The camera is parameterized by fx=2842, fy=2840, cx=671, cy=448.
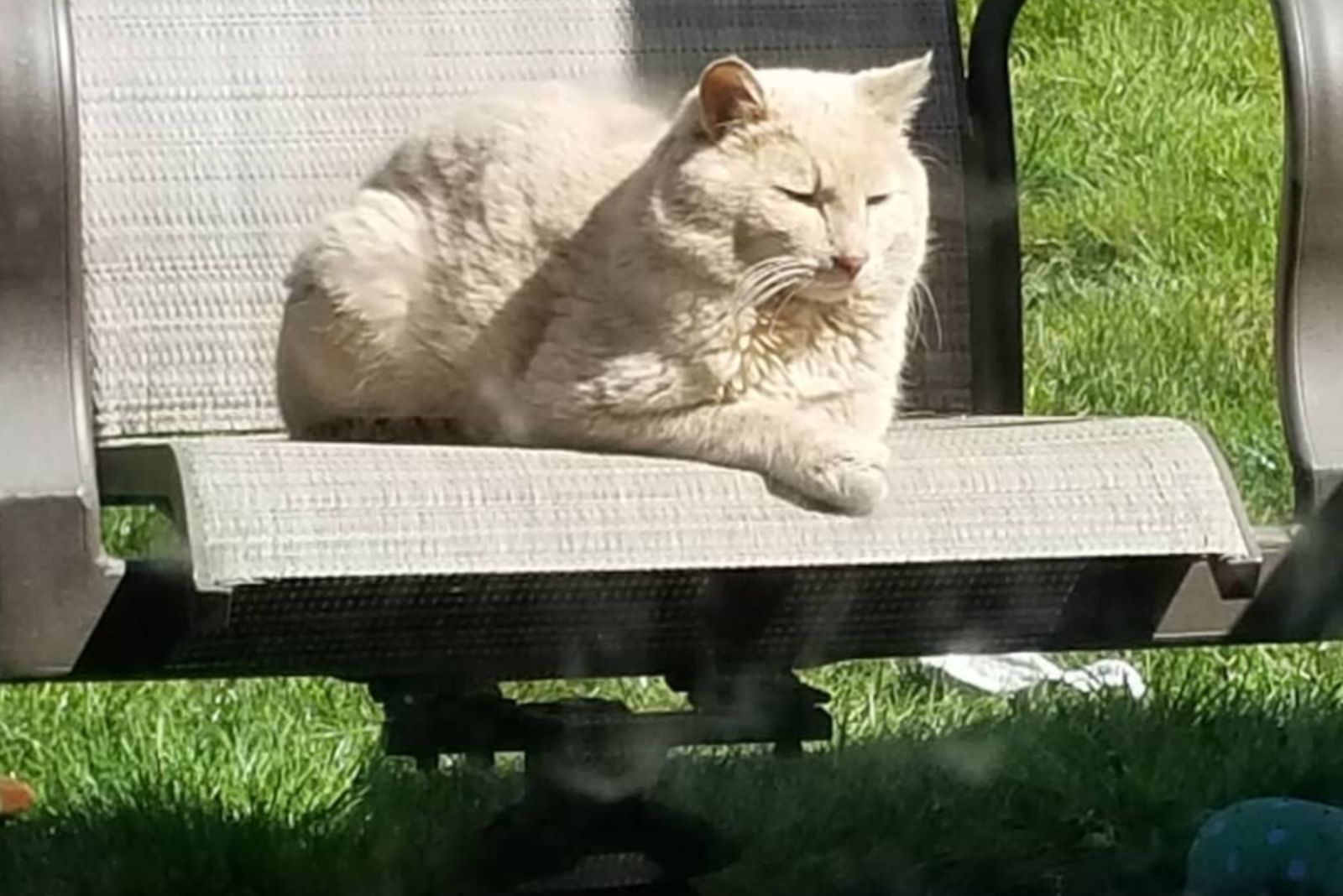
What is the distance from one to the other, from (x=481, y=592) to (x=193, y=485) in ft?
0.63

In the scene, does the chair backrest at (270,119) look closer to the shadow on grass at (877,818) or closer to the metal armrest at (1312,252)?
the shadow on grass at (877,818)

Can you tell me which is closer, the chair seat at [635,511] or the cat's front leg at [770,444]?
the chair seat at [635,511]

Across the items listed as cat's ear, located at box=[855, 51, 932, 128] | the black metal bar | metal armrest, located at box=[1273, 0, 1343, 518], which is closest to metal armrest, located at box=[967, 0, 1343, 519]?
metal armrest, located at box=[1273, 0, 1343, 518]

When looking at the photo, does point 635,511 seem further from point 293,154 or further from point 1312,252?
point 293,154

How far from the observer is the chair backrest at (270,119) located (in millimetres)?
2549

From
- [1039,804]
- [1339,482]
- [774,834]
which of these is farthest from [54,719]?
[1339,482]

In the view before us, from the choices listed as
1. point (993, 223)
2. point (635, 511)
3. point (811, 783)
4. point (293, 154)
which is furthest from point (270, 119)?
point (635, 511)

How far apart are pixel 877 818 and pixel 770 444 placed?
778mm

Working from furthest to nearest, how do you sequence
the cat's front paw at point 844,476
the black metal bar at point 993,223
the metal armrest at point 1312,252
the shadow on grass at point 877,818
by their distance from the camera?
the black metal bar at point 993,223 < the shadow on grass at point 877,818 < the metal armrest at point 1312,252 < the cat's front paw at point 844,476

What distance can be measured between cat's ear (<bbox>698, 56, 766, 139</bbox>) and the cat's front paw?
0.86 ft

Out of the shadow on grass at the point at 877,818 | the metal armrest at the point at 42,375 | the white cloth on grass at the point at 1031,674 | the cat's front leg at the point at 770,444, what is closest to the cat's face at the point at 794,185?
the cat's front leg at the point at 770,444

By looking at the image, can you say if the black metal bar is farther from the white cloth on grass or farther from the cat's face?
the cat's face

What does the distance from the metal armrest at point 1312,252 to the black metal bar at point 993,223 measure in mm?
619

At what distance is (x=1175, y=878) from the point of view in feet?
8.27
